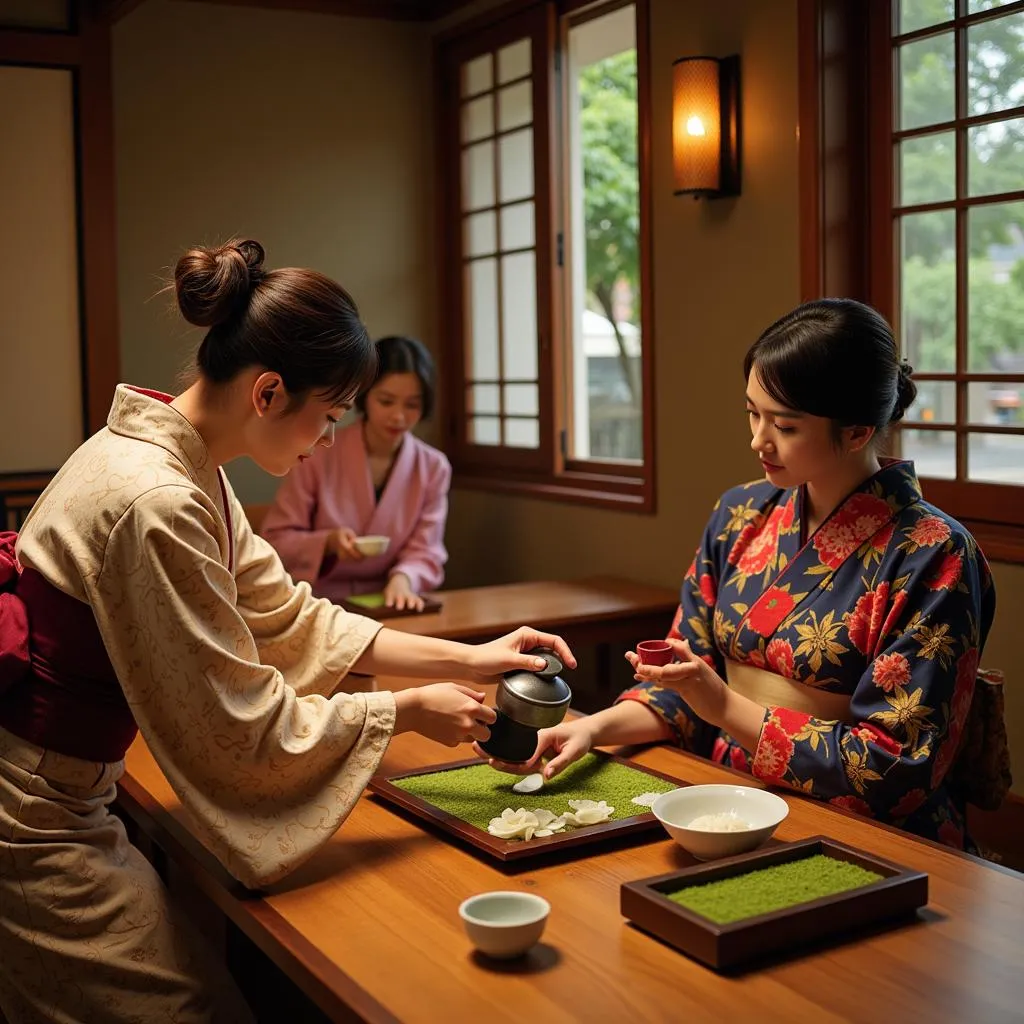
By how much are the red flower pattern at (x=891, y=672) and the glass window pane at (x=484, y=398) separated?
3.12m

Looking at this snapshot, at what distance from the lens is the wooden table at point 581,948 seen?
132cm

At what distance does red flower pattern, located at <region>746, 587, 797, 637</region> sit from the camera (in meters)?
2.24

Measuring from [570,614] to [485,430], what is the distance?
1.64 meters

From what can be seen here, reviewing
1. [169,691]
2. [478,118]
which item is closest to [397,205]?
[478,118]

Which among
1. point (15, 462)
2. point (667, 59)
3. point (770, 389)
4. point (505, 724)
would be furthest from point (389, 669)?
point (15, 462)

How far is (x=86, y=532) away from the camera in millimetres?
1674

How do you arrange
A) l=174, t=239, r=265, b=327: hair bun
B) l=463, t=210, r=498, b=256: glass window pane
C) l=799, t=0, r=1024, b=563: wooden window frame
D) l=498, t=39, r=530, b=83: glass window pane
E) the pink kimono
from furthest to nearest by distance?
1. l=463, t=210, r=498, b=256: glass window pane
2. l=498, t=39, r=530, b=83: glass window pane
3. the pink kimono
4. l=799, t=0, r=1024, b=563: wooden window frame
5. l=174, t=239, r=265, b=327: hair bun

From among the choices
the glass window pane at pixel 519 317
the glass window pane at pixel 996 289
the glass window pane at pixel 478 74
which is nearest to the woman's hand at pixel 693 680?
the glass window pane at pixel 996 289

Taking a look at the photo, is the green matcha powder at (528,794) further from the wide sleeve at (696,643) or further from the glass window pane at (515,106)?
the glass window pane at (515,106)

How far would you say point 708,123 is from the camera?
355cm

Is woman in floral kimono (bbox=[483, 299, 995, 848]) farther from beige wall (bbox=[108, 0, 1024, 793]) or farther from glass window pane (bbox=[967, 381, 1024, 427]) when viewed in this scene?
beige wall (bbox=[108, 0, 1024, 793])

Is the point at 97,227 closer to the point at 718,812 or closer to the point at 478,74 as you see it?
the point at 478,74

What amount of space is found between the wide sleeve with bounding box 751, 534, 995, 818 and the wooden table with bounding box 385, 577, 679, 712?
1.49 m

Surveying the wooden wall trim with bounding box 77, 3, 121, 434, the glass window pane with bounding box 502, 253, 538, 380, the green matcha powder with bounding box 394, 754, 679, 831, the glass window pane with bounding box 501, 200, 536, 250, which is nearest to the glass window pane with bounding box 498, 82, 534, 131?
the glass window pane with bounding box 501, 200, 536, 250
